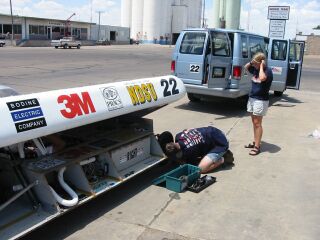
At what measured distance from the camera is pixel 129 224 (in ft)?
13.7

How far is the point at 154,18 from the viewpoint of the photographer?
96.9m

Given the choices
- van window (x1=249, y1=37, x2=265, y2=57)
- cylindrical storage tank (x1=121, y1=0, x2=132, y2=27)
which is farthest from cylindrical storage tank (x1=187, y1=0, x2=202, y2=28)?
van window (x1=249, y1=37, x2=265, y2=57)

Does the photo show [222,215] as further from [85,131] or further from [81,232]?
[85,131]

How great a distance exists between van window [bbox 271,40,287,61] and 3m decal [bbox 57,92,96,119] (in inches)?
380

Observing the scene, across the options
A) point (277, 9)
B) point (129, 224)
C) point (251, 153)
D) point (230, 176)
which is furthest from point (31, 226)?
point (277, 9)

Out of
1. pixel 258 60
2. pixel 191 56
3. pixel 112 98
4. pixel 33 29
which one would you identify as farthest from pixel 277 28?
pixel 33 29

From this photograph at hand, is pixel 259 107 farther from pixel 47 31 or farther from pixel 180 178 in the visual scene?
pixel 47 31

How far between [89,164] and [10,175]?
94 cm

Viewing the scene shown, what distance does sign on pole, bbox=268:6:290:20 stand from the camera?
2362 centimetres

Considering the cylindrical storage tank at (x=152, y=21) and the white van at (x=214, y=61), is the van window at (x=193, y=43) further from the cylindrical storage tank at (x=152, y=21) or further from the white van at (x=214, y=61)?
the cylindrical storage tank at (x=152, y=21)

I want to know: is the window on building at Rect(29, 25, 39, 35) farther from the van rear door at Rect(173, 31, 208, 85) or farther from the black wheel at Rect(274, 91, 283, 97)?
the van rear door at Rect(173, 31, 208, 85)

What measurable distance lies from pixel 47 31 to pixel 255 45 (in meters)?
65.7

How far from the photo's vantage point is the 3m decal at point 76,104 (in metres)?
3.63

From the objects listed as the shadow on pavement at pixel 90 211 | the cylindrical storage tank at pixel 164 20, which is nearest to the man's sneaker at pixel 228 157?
the shadow on pavement at pixel 90 211
